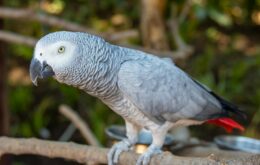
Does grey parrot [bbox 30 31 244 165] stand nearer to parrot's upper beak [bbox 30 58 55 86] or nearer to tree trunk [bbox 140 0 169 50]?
parrot's upper beak [bbox 30 58 55 86]

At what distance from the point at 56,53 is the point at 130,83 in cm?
19

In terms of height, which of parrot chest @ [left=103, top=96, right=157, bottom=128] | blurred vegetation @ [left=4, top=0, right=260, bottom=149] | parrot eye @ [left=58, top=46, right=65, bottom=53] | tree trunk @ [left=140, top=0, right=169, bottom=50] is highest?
parrot eye @ [left=58, top=46, right=65, bottom=53]

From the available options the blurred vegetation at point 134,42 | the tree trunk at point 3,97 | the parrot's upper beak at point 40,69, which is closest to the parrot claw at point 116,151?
the parrot's upper beak at point 40,69

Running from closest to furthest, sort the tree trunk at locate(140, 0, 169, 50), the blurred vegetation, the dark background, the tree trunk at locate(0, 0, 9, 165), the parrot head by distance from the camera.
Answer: the parrot head < the tree trunk at locate(0, 0, 9, 165) < the tree trunk at locate(140, 0, 169, 50) < the dark background < the blurred vegetation

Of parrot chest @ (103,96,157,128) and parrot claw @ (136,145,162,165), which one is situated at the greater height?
parrot chest @ (103,96,157,128)

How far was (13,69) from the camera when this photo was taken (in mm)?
3311

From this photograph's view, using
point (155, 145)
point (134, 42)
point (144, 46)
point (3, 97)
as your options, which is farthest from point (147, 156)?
point (134, 42)

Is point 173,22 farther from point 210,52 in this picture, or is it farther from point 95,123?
point 210,52

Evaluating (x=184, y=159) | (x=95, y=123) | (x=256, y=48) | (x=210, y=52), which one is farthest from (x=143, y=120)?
(x=256, y=48)

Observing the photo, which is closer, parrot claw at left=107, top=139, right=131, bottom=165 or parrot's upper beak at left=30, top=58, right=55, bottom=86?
parrot's upper beak at left=30, top=58, right=55, bottom=86

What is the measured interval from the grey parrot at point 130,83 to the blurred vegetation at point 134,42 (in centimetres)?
107

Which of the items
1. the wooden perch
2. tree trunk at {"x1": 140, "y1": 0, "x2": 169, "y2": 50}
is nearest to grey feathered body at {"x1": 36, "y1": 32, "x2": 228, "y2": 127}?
the wooden perch

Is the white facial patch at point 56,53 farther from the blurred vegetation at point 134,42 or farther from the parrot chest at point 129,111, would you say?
the blurred vegetation at point 134,42

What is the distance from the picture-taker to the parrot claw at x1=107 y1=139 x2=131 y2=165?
3.80 ft
